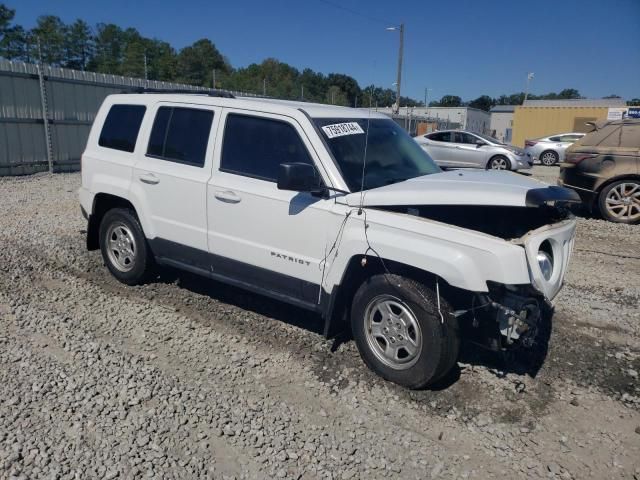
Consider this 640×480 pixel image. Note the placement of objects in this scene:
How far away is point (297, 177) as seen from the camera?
140 inches

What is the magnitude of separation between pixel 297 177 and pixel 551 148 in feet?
75.8

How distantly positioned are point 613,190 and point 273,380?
27.4ft

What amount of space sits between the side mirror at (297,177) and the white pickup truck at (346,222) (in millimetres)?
11

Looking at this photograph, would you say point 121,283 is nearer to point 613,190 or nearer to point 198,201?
point 198,201

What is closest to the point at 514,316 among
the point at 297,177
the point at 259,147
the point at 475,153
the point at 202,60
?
the point at 297,177

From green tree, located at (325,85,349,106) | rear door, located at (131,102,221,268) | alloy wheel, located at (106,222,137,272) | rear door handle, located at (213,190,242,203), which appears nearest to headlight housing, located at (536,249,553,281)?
rear door handle, located at (213,190,242,203)

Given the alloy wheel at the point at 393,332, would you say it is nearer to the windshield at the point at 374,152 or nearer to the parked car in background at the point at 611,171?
the windshield at the point at 374,152

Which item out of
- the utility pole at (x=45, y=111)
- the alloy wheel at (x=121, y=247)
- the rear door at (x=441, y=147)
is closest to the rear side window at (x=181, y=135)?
the alloy wheel at (x=121, y=247)

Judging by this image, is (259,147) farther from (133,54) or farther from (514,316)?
(133,54)

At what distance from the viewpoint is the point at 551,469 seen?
9.46ft

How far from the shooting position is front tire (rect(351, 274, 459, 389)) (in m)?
3.37

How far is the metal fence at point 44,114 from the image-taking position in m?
12.1

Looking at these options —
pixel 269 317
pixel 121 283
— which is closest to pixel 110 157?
pixel 121 283

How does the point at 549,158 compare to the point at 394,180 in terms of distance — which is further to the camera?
the point at 549,158
